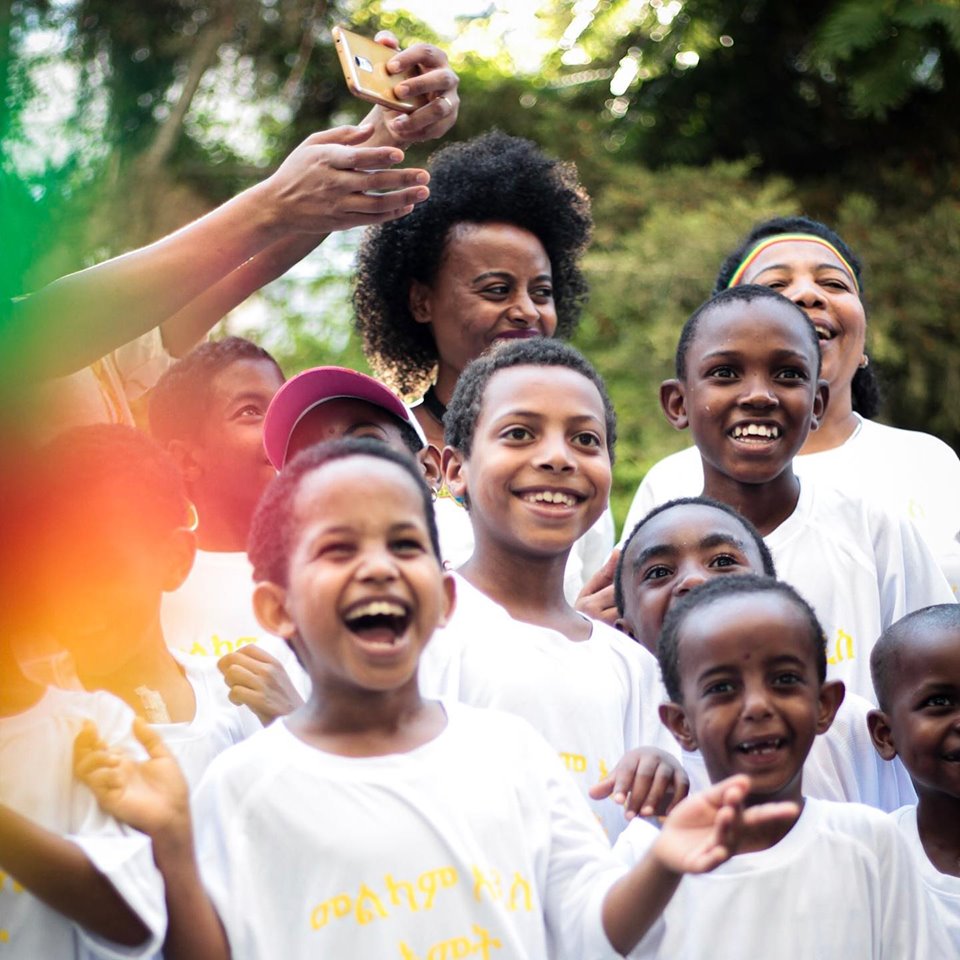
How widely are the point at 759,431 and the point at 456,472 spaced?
2.57ft

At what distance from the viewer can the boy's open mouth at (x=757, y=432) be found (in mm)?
3775

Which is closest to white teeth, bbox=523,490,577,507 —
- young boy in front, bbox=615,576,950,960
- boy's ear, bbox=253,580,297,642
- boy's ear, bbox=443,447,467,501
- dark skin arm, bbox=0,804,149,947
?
boy's ear, bbox=443,447,467,501

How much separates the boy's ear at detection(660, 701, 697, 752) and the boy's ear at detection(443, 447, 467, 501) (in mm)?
827

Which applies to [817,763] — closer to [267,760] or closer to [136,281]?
[267,760]

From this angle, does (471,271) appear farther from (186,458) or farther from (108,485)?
(108,485)

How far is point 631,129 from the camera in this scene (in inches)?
336

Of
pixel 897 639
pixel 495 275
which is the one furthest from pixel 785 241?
pixel 897 639

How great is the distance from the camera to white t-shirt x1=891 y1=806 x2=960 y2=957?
303cm

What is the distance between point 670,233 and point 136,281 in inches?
190

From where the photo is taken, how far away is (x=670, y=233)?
781 cm

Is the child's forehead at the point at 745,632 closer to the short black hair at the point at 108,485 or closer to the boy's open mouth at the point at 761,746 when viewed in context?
the boy's open mouth at the point at 761,746

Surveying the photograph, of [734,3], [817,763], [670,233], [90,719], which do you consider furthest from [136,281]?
[734,3]

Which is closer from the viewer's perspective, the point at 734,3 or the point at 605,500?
the point at 605,500

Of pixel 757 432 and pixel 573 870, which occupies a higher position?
pixel 757 432
